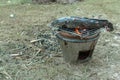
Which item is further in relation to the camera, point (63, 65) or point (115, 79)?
point (63, 65)

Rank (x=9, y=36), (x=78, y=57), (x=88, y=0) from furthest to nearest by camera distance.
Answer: (x=88, y=0) → (x=9, y=36) → (x=78, y=57)

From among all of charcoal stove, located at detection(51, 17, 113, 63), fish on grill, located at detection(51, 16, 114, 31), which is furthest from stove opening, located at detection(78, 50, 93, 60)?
fish on grill, located at detection(51, 16, 114, 31)

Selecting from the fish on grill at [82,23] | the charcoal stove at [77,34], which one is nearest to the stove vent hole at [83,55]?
the charcoal stove at [77,34]

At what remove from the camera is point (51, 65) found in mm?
3570

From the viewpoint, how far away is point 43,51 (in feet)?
12.9

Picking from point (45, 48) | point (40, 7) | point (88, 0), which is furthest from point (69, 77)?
point (88, 0)

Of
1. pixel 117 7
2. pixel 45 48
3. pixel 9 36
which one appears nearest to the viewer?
pixel 45 48

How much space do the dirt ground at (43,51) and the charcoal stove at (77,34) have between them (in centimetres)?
20

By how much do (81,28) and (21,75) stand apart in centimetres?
97

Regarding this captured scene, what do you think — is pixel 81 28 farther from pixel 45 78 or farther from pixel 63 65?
pixel 45 78

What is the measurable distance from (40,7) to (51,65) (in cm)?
285

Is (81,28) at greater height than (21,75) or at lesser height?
greater

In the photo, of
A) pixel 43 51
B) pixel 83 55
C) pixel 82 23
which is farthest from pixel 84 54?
pixel 43 51

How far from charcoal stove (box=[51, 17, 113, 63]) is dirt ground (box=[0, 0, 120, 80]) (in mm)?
200
